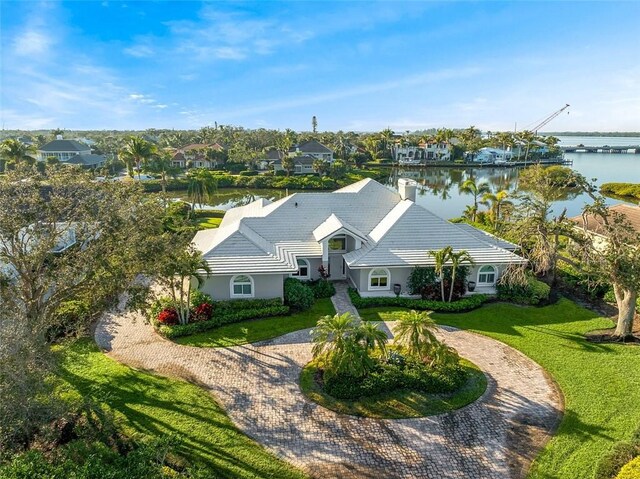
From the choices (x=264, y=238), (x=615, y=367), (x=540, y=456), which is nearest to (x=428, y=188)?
(x=264, y=238)

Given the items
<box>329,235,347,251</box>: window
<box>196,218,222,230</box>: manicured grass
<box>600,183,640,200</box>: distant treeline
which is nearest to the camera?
<box>329,235,347,251</box>: window

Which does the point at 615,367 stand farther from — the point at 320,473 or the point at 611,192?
the point at 611,192

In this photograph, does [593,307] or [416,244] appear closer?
[593,307]

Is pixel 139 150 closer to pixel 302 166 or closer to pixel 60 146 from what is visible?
pixel 302 166

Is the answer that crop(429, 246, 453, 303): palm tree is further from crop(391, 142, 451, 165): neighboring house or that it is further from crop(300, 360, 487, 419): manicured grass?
crop(391, 142, 451, 165): neighboring house

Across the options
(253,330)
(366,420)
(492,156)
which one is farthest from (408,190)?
(492,156)

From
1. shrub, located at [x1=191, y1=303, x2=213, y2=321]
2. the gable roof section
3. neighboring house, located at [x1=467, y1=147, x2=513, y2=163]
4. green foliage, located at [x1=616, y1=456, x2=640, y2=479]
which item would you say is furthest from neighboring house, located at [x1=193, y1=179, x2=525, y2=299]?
neighboring house, located at [x1=467, y1=147, x2=513, y2=163]

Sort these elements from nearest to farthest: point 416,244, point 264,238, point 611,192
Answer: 1. point 416,244
2. point 264,238
3. point 611,192
